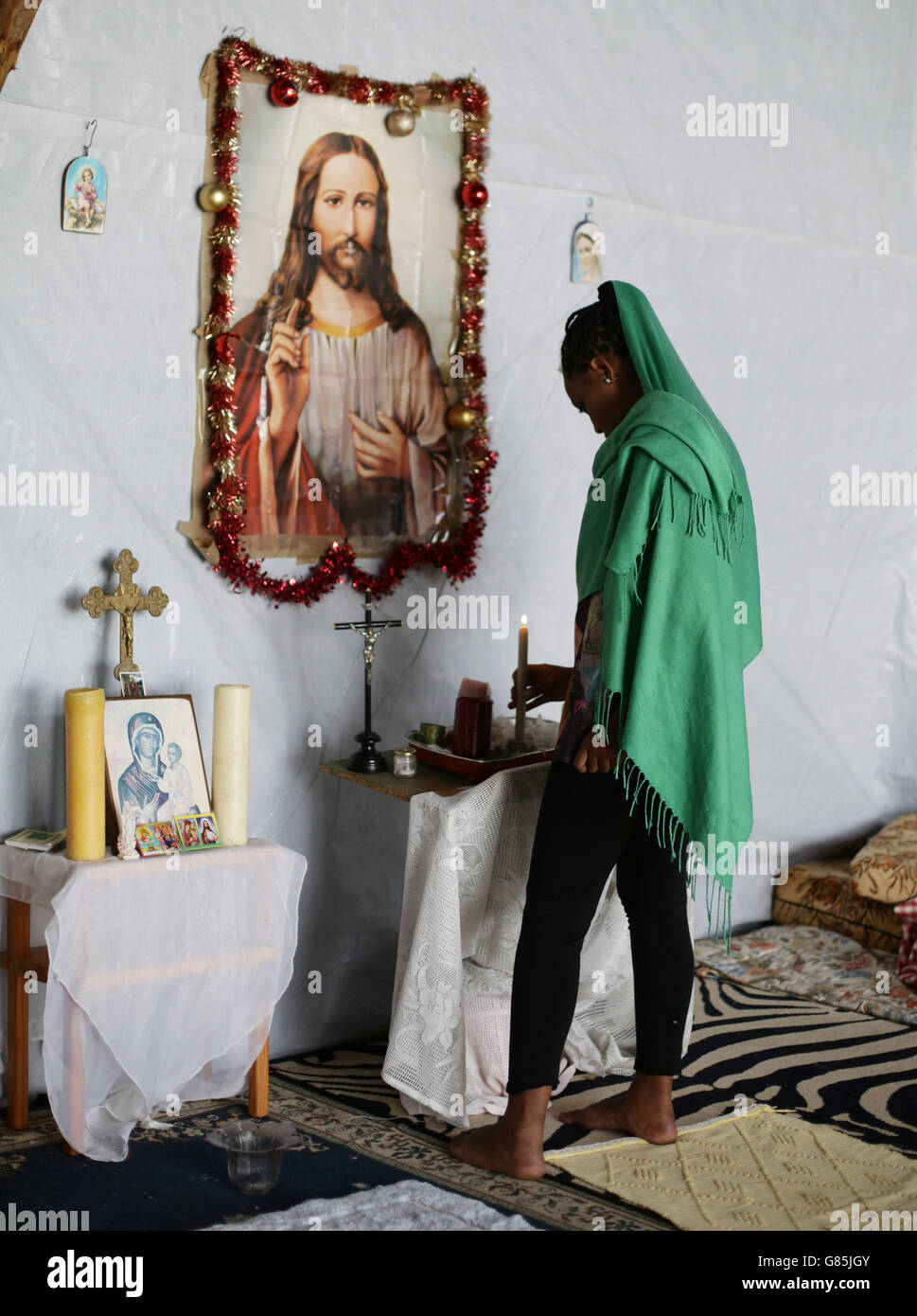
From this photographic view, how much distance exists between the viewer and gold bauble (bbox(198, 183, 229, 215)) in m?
2.77

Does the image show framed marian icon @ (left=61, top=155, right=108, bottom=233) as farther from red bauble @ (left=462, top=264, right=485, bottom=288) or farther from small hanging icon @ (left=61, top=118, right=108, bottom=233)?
red bauble @ (left=462, top=264, right=485, bottom=288)

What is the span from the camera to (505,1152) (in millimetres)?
2385

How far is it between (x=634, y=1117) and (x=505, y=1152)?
1.00ft


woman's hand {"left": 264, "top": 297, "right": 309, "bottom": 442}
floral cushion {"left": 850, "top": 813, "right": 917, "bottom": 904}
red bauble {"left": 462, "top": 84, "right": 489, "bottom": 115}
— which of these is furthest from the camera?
floral cushion {"left": 850, "top": 813, "right": 917, "bottom": 904}

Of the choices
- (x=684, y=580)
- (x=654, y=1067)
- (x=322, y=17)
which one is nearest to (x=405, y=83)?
(x=322, y=17)

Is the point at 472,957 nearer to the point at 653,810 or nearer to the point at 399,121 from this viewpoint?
the point at 653,810

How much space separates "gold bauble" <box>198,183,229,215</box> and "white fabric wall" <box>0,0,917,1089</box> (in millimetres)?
39

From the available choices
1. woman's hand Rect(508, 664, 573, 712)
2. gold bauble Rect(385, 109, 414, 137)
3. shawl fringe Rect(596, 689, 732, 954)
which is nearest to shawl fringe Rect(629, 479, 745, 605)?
shawl fringe Rect(596, 689, 732, 954)

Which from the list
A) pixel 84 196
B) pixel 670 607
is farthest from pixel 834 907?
pixel 84 196

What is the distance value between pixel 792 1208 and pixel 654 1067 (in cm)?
37

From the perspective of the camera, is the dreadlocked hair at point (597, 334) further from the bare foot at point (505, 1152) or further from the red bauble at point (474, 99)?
the bare foot at point (505, 1152)

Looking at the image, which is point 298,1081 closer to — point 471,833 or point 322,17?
point 471,833

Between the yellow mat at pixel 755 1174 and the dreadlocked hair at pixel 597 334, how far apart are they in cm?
146

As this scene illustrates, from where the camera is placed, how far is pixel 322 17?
2.93 meters
